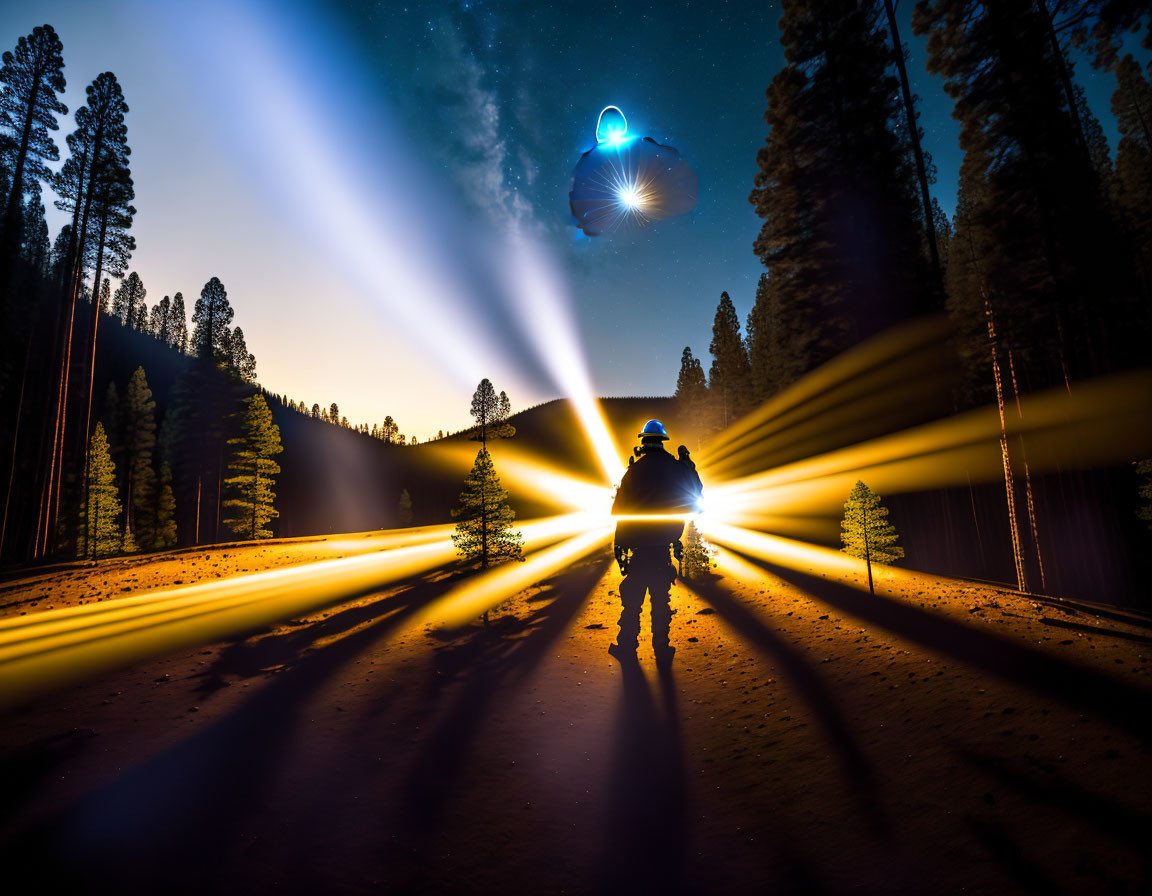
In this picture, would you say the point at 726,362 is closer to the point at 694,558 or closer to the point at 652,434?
the point at 694,558

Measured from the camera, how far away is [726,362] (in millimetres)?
46156

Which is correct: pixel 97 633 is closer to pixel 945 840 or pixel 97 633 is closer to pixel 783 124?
pixel 945 840

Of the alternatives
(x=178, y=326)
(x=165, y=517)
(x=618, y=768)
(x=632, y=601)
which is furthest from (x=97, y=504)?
(x=178, y=326)

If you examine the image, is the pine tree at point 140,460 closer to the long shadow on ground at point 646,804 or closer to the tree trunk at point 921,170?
the long shadow on ground at point 646,804

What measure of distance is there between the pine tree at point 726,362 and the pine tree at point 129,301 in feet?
456

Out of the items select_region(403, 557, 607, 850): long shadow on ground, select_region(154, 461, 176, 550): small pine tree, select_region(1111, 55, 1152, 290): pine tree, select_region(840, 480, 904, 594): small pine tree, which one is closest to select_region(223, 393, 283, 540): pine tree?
select_region(154, 461, 176, 550): small pine tree

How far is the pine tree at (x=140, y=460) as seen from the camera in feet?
119

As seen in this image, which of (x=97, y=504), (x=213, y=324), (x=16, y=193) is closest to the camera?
(x=16, y=193)

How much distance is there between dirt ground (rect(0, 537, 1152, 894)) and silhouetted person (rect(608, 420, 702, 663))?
0.86 meters

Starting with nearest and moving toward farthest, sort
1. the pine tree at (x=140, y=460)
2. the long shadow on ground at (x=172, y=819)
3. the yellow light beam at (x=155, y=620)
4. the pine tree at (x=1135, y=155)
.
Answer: the long shadow on ground at (x=172, y=819) < the yellow light beam at (x=155, y=620) < the pine tree at (x=1135, y=155) < the pine tree at (x=140, y=460)

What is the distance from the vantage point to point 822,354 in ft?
52.7

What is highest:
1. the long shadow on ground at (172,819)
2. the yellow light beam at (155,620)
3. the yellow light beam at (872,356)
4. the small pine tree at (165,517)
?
the yellow light beam at (872,356)

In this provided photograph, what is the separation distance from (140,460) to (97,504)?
505 inches

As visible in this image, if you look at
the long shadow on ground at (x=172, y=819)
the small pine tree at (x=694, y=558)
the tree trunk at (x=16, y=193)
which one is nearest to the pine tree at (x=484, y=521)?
the small pine tree at (x=694, y=558)
